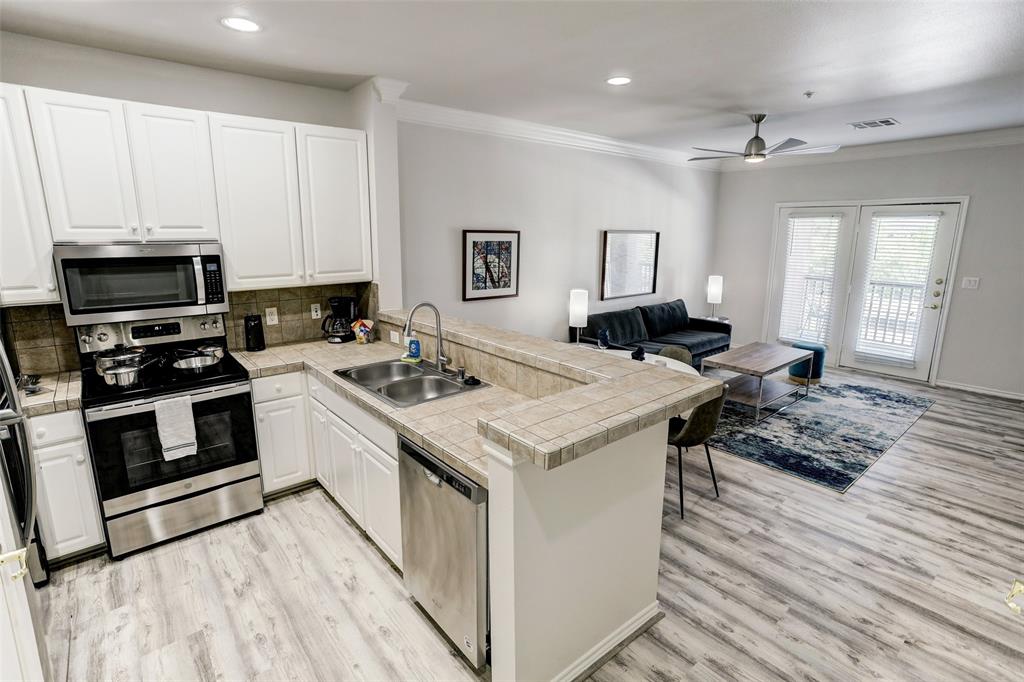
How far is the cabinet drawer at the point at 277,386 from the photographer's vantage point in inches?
114

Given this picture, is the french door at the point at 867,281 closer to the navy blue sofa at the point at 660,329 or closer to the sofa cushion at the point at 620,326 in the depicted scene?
the navy blue sofa at the point at 660,329

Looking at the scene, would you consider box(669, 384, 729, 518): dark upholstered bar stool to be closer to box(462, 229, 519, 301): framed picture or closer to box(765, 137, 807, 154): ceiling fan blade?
box(462, 229, 519, 301): framed picture

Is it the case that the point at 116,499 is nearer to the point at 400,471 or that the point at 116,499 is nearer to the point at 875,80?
the point at 400,471

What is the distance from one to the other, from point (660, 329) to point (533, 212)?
235 centimetres

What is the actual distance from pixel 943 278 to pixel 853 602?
479 centimetres

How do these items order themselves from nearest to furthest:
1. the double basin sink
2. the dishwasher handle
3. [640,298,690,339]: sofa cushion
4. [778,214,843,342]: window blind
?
the dishwasher handle → the double basin sink → [640,298,690,339]: sofa cushion → [778,214,843,342]: window blind

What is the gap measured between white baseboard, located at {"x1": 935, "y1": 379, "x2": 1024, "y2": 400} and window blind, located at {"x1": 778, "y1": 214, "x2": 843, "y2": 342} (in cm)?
127

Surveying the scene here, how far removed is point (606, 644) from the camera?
80.2 inches

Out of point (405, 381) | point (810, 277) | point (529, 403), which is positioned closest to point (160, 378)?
point (405, 381)

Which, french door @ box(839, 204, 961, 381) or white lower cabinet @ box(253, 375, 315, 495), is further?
french door @ box(839, 204, 961, 381)

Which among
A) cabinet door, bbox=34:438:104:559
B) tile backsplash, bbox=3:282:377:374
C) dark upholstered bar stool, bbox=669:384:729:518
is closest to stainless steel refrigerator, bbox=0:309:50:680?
cabinet door, bbox=34:438:104:559

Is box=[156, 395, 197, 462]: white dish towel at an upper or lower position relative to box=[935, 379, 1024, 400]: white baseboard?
upper

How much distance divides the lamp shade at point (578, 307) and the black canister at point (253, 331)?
3.05m

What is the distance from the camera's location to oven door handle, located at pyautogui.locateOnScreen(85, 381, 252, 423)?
2391mm
